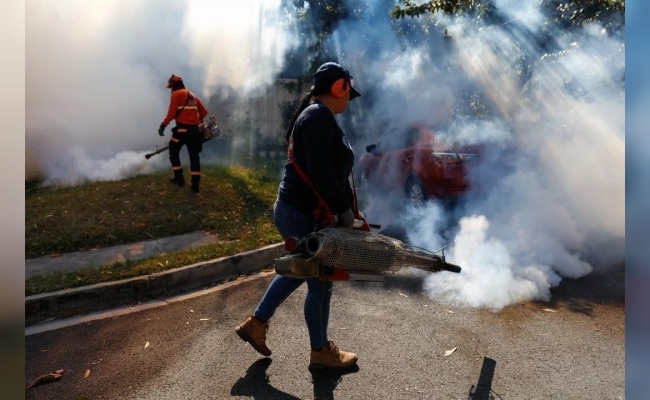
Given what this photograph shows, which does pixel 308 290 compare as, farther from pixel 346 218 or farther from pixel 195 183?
pixel 195 183

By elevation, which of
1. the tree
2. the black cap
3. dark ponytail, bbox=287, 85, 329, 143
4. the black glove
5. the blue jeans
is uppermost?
the tree

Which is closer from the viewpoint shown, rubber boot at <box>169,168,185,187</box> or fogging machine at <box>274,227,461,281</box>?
fogging machine at <box>274,227,461,281</box>

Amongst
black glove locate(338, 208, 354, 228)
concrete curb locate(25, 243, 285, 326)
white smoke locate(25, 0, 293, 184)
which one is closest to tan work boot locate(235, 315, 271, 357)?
black glove locate(338, 208, 354, 228)

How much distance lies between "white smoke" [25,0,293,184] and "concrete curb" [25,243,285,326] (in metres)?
4.63

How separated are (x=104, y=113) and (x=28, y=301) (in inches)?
277

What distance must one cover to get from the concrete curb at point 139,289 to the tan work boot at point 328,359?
197 centimetres

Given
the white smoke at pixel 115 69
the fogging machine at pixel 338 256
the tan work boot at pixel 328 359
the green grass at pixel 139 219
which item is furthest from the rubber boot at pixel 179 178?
the fogging machine at pixel 338 256

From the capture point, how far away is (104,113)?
1005 centimetres

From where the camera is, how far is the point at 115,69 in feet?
33.6

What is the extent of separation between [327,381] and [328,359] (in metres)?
0.13

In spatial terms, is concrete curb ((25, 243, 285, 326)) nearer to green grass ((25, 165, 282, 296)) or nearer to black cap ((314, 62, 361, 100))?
green grass ((25, 165, 282, 296))

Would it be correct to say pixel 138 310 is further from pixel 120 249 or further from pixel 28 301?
pixel 120 249

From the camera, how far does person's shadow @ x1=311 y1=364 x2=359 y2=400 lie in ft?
9.07

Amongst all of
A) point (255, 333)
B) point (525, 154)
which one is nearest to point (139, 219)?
point (255, 333)
